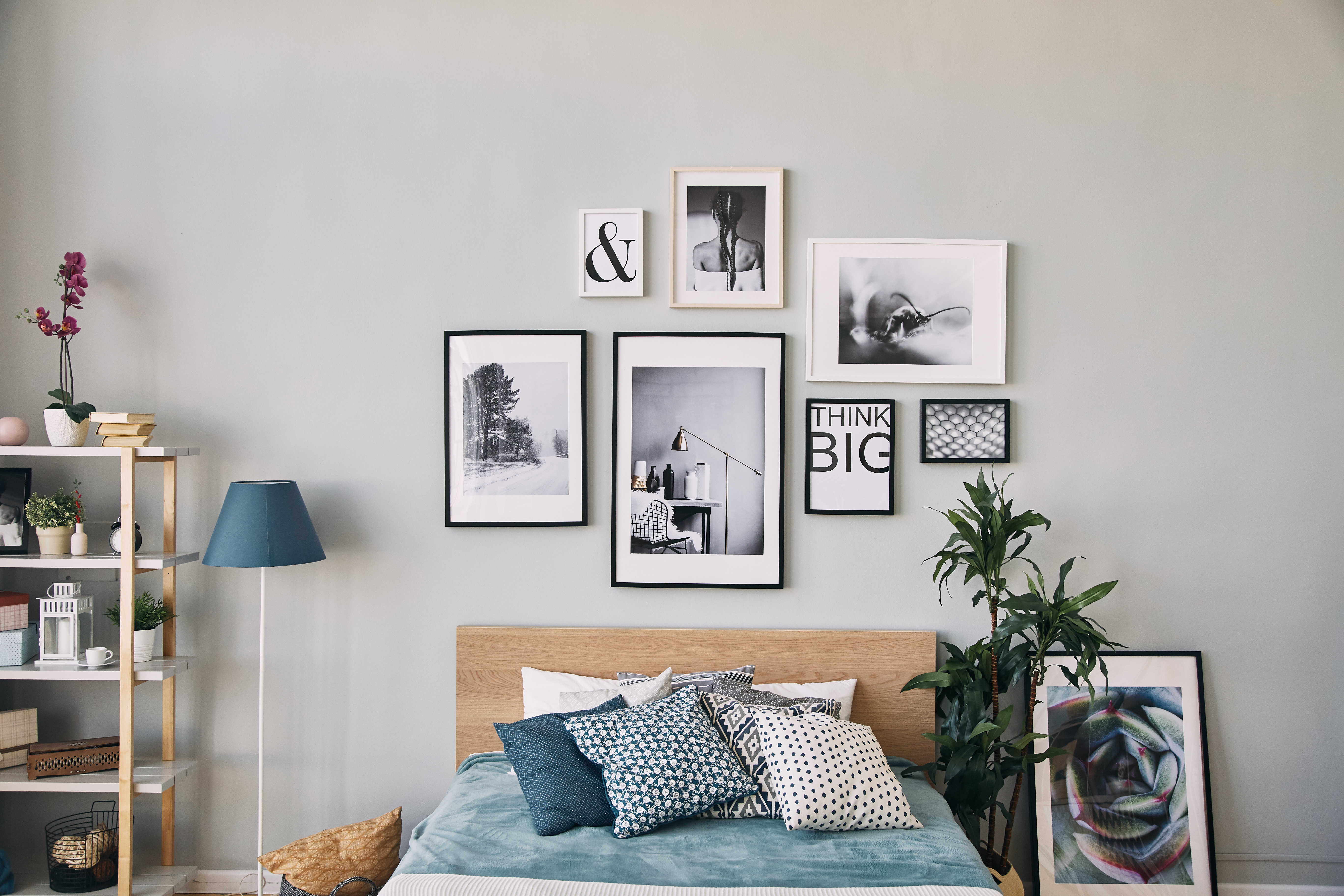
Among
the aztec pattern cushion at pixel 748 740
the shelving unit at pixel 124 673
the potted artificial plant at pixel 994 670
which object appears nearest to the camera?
the aztec pattern cushion at pixel 748 740

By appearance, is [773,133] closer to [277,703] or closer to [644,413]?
[644,413]

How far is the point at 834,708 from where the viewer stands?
2350 mm

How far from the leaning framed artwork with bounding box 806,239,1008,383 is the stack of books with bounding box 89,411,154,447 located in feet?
6.91

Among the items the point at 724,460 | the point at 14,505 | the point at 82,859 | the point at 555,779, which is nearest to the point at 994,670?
the point at 724,460

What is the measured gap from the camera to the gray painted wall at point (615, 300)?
2590mm

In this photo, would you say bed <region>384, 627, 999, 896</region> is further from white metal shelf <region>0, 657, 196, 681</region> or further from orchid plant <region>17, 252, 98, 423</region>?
orchid plant <region>17, 252, 98, 423</region>

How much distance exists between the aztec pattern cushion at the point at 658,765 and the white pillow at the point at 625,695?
0.60 feet

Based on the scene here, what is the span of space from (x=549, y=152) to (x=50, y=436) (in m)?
1.79

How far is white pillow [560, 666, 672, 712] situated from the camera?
2.34 meters

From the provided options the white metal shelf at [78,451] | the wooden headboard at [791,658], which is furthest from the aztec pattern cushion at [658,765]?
the white metal shelf at [78,451]

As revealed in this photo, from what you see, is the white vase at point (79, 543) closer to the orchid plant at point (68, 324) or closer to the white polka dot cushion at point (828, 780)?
the orchid plant at point (68, 324)

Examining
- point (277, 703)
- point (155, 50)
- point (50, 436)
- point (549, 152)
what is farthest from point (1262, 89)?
point (50, 436)

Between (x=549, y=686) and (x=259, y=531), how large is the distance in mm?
981

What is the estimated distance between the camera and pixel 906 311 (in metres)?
2.59
